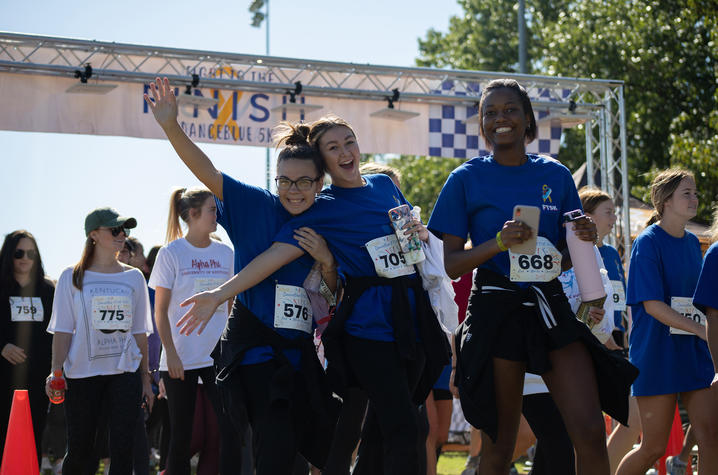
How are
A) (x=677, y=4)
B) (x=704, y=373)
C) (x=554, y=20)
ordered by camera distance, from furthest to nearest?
(x=554, y=20)
(x=677, y=4)
(x=704, y=373)

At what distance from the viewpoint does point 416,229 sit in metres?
3.83

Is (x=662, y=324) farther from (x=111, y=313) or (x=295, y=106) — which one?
(x=295, y=106)

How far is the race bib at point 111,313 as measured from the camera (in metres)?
5.68

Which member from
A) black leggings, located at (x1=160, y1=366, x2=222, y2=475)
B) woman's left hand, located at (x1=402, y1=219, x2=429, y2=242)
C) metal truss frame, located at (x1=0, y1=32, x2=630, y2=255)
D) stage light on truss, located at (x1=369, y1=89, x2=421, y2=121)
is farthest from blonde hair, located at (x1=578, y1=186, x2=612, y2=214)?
stage light on truss, located at (x1=369, y1=89, x2=421, y2=121)

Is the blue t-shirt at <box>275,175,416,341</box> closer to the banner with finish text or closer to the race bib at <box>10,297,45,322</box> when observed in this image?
the race bib at <box>10,297,45,322</box>

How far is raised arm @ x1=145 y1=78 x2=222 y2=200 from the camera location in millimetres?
3666

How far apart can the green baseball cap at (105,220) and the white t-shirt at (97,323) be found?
314 millimetres

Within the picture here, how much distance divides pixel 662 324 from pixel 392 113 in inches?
246

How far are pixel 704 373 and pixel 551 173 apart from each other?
6.09 feet

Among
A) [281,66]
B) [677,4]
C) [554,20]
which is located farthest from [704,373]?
[554,20]

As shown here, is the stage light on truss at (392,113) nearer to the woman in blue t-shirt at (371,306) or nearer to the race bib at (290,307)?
the woman in blue t-shirt at (371,306)

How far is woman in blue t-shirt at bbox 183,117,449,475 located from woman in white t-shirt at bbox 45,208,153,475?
2.21 metres

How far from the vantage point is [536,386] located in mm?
4336

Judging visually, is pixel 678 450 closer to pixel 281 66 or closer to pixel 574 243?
pixel 574 243
